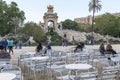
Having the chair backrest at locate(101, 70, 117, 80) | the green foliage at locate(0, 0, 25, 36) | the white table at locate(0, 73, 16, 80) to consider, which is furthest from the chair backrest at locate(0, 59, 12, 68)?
the green foliage at locate(0, 0, 25, 36)

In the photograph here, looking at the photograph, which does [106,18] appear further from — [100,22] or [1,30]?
[1,30]

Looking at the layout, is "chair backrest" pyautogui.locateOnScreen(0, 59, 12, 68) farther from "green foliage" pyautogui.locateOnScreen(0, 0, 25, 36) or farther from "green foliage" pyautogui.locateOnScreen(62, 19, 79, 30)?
"green foliage" pyautogui.locateOnScreen(62, 19, 79, 30)

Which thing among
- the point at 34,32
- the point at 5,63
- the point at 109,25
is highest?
the point at 109,25

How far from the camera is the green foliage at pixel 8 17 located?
65.4 meters

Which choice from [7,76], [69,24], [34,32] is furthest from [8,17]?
[7,76]

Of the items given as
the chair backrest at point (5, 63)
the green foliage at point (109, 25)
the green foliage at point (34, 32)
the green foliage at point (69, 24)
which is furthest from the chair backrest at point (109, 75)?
the green foliage at point (69, 24)

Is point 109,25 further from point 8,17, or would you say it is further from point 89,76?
point 89,76

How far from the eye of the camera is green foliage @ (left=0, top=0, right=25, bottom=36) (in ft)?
214

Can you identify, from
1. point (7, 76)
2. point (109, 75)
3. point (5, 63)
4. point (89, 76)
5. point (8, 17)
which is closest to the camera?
point (7, 76)

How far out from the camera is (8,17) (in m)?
67.4

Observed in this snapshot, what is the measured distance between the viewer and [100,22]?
79625 millimetres

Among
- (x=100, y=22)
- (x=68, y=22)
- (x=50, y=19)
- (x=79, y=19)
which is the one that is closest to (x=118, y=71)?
(x=50, y=19)

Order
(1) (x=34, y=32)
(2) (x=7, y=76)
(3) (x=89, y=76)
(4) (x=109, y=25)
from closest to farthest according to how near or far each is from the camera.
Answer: (2) (x=7, y=76)
(3) (x=89, y=76)
(1) (x=34, y=32)
(4) (x=109, y=25)

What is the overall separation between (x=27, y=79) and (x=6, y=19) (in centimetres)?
5836
